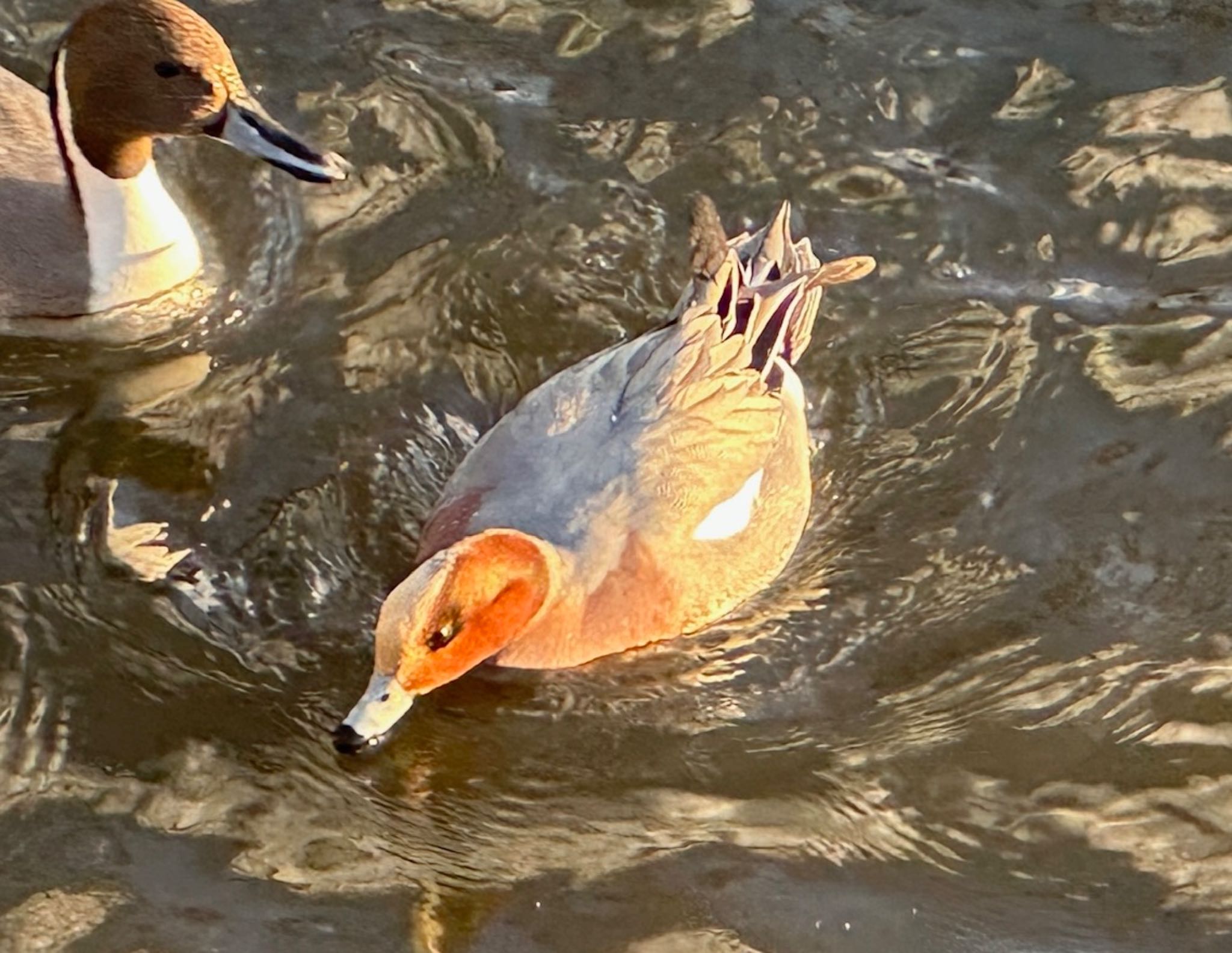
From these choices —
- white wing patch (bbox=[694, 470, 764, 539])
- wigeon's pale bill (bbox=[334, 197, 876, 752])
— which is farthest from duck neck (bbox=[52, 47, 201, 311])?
white wing patch (bbox=[694, 470, 764, 539])

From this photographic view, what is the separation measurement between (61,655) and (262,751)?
58 centimetres

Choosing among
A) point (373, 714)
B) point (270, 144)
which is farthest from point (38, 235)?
point (373, 714)

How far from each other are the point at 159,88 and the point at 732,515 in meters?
2.02

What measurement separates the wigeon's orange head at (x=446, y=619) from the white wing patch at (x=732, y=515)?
1.63ft

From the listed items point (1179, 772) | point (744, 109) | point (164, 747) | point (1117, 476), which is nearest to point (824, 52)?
point (744, 109)

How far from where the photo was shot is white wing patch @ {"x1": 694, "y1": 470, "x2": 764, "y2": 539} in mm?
5086

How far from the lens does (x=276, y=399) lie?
18.3 feet

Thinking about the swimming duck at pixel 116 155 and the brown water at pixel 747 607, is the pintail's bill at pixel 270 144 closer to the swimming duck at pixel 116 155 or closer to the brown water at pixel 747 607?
the swimming duck at pixel 116 155

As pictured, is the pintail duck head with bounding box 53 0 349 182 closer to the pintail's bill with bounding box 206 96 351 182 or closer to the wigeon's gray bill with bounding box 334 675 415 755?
the pintail's bill with bounding box 206 96 351 182

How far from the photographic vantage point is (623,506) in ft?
16.4

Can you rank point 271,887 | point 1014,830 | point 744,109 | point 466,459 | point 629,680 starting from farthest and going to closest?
point 744,109
point 466,459
point 629,680
point 1014,830
point 271,887

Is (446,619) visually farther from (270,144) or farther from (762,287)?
(270,144)

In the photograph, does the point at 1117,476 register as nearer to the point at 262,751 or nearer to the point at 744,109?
the point at 744,109

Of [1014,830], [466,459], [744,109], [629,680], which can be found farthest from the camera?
[744,109]
